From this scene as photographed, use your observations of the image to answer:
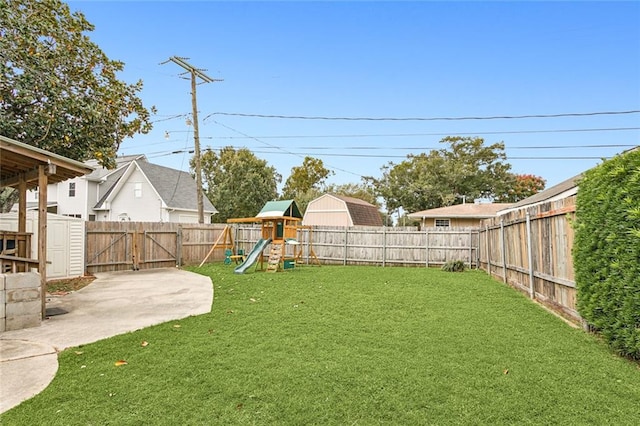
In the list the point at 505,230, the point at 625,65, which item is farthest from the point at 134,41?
the point at 625,65

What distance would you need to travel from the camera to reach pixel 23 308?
4766 mm

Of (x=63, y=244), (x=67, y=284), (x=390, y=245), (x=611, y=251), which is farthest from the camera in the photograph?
→ (x=390, y=245)

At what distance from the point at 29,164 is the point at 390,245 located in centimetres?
1156

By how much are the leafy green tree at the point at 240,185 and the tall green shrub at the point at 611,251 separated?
2828cm

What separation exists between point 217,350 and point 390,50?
13.5m

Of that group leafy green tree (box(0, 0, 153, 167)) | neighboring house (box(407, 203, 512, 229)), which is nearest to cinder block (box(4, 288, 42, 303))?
leafy green tree (box(0, 0, 153, 167))

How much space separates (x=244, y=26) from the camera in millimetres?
11633

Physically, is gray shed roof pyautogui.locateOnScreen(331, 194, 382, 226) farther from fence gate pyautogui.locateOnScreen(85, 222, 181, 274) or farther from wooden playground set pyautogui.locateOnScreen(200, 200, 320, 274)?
fence gate pyautogui.locateOnScreen(85, 222, 181, 274)

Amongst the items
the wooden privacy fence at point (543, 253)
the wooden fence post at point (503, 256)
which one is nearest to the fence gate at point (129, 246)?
the wooden fence post at point (503, 256)

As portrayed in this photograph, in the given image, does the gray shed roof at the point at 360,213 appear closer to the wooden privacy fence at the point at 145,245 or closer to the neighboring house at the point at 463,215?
the neighboring house at the point at 463,215

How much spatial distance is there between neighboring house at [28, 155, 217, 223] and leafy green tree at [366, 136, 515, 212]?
20.1m

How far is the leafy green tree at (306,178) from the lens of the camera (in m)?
42.1

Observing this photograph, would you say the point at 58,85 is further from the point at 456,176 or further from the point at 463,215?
the point at 456,176

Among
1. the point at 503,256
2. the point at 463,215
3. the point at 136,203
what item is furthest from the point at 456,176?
the point at 136,203
